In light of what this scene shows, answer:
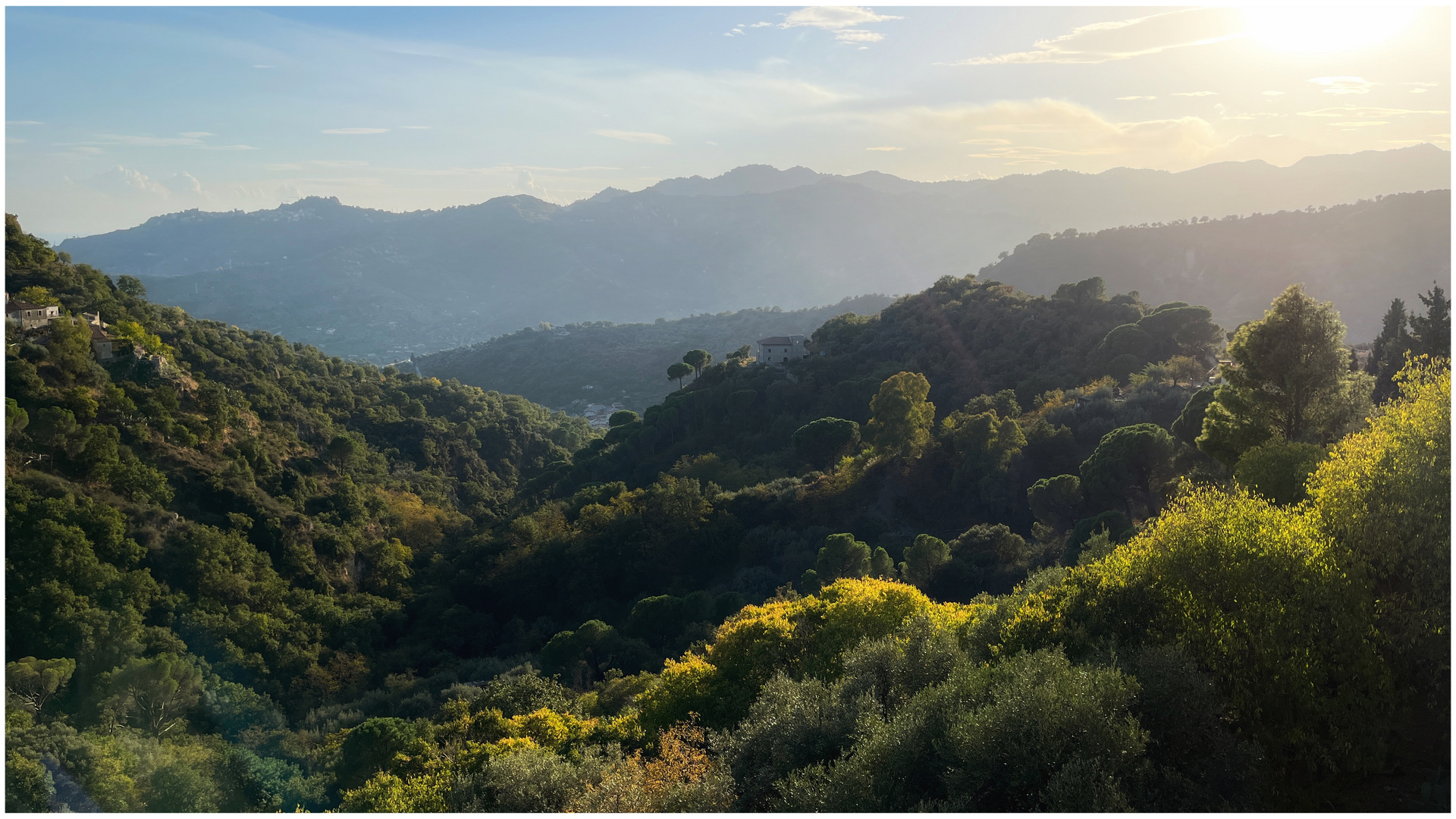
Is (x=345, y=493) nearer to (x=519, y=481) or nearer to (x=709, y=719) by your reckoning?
(x=519, y=481)

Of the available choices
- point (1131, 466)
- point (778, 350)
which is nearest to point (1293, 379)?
point (1131, 466)

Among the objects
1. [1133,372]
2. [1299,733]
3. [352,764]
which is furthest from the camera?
[1133,372]

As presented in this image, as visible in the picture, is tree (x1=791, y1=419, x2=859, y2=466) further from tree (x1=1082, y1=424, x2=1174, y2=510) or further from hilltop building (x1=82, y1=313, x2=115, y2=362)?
hilltop building (x1=82, y1=313, x2=115, y2=362)

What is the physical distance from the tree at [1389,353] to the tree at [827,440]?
27.4m

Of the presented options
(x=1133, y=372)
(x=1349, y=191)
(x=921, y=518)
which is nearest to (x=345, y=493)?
(x=921, y=518)

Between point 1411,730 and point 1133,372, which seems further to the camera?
point 1133,372

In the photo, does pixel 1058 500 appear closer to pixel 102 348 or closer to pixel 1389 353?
pixel 1389 353

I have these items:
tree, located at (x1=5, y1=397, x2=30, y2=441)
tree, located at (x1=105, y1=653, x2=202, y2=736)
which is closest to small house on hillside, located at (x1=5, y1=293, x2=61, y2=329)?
tree, located at (x1=5, y1=397, x2=30, y2=441)

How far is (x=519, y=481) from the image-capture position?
72000mm

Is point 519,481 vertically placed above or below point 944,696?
below

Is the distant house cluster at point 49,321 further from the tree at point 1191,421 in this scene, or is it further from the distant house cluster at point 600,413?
the distant house cluster at point 600,413

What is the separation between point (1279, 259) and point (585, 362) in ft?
441

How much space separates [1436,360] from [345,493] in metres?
49.0

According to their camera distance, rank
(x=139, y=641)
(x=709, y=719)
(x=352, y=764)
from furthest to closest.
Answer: (x=139, y=641), (x=352, y=764), (x=709, y=719)
